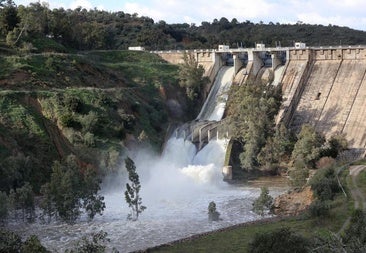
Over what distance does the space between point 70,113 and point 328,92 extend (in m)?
26.8

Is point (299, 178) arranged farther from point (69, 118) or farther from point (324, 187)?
point (69, 118)

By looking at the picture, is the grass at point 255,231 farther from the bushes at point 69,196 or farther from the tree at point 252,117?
the tree at point 252,117

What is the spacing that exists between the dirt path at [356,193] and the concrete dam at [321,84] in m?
7.64

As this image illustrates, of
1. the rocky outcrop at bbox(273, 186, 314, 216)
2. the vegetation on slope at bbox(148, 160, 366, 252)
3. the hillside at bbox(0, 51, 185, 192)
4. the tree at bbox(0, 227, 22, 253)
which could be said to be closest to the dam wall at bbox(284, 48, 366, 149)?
the hillside at bbox(0, 51, 185, 192)

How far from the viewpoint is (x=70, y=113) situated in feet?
165

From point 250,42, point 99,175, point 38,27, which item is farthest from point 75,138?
point 250,42

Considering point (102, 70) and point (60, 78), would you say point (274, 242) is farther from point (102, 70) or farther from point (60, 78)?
point (102, 70)

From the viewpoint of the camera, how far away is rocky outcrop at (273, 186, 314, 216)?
1464 inches

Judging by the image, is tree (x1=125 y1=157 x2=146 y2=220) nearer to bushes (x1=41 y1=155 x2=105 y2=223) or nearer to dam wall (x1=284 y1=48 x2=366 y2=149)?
bushes (x1=41 y1=155 x2=105 y2=223)

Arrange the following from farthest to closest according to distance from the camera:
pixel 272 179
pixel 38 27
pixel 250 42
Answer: pixel 250 42 → pixel 38 27 → pixel 272 179

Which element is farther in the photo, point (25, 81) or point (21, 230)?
point (25, 81)

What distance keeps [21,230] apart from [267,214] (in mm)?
15730

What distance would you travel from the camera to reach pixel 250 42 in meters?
99.0

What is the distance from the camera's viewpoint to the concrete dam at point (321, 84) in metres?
55.8
